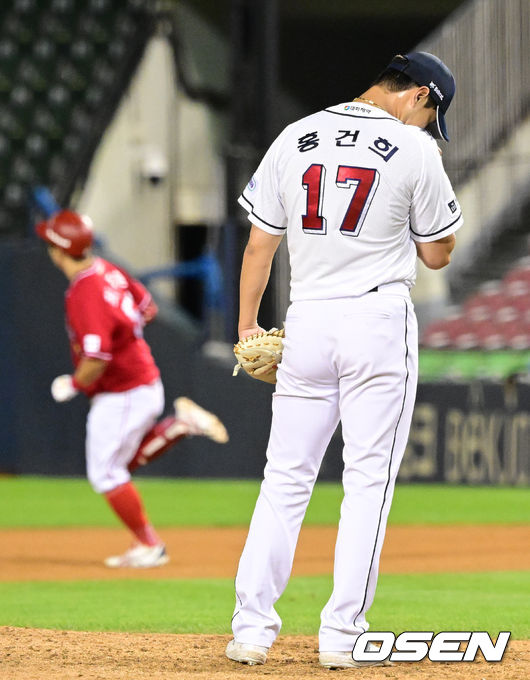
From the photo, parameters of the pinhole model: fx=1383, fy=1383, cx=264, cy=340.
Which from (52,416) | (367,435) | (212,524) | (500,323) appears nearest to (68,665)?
(367,435)

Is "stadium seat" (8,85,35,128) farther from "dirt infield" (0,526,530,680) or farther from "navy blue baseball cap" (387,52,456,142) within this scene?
"navy blue baseball cap" (387,52,456,142)

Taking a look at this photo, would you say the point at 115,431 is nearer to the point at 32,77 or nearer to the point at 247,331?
the point at 247,331

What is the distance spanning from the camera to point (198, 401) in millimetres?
Answer: 13844

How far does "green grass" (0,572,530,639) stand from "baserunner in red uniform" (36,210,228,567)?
61 cm

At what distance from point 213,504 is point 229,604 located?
554cm

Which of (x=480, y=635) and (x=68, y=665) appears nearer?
(x=68, y=665)

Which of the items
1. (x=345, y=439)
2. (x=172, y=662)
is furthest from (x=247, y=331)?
(x=172, y=662)

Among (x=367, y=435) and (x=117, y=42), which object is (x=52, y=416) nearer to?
(x=117, y=42)

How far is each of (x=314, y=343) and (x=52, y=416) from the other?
10294mm

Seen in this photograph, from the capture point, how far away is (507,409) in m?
12.9

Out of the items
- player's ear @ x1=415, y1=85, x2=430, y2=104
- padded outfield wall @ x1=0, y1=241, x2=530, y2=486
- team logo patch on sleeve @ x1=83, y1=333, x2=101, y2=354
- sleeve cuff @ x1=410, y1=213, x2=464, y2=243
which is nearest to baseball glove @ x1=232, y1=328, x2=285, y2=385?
sleeve cuff @ x1=410, y1=213, x2=464, y2=243

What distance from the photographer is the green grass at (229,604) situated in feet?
17.9

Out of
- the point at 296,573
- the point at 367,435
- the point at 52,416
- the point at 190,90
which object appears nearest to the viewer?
the point at 367,435

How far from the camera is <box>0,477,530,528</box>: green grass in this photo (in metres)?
10.5
